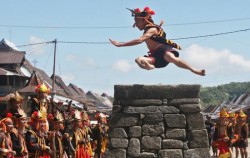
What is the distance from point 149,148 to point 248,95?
55565 millimetres

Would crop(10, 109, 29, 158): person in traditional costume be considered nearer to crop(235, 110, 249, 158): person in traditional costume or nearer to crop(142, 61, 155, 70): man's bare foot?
crop(142, 61, 155, 70): man's bare foot

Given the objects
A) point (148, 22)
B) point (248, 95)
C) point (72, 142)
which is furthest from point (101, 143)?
point (248, 95)

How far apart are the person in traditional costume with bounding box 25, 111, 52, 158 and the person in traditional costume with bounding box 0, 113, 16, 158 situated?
78 centimetres

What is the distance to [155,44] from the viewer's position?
27.8 ft

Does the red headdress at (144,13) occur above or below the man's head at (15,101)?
above

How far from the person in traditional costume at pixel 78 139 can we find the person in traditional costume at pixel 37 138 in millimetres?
1792

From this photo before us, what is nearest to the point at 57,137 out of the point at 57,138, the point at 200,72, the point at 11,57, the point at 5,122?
the point at 57,138

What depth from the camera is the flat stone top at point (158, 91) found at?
805 centimetres

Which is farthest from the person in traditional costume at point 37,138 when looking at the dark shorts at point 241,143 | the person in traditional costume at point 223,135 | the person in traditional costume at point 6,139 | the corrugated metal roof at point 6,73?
the corrugated metal roof at point 6,73

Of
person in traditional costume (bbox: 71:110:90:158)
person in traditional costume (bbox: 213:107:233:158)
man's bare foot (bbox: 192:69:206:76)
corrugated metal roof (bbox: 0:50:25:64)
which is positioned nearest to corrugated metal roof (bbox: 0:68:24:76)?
corrugated metal roof (bbox: 0:50:25:64)

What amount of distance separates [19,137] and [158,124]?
9.64 ft

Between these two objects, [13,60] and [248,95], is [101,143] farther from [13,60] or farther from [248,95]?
[248,95]

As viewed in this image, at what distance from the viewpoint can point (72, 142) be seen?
1195 centimetres

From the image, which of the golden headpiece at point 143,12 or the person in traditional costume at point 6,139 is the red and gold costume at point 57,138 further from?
the golden headpiece at point 143,12
